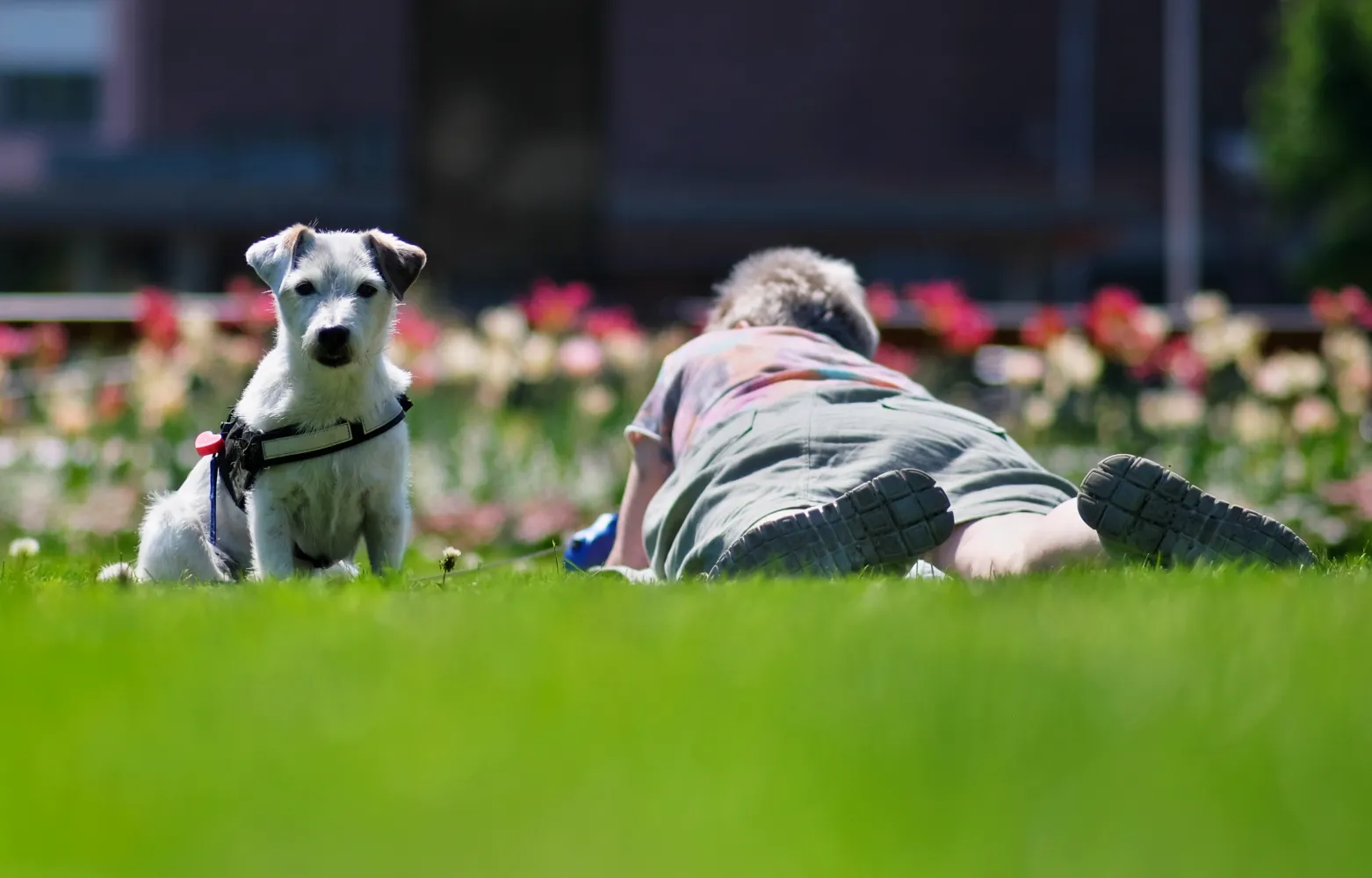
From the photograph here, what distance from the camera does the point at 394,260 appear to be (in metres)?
4.87

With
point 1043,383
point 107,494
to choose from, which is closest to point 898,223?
point 1043,383

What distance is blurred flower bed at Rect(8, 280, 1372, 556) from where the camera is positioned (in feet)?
26.7

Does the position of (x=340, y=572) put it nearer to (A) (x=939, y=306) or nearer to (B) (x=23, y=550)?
(B) (x=23, y=550)

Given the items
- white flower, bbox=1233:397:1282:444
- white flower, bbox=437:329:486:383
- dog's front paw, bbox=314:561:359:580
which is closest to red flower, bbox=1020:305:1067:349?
white flower, bbox=1233:397:1282:444

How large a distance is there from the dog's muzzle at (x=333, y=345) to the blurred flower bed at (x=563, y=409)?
10.2ft

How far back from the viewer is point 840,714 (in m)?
2.70

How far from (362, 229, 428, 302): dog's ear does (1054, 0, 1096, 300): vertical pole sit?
41978 mm

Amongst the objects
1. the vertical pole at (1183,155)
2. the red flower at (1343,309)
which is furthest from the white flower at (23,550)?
the vertical pole at (1183,155)

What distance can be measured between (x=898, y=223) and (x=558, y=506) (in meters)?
30.1

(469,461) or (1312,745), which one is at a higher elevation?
(1312,745)

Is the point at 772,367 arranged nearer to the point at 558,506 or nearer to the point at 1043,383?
the point at 558,506

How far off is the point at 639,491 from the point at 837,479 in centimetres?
96

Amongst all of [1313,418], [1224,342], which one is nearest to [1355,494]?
[1313,418]

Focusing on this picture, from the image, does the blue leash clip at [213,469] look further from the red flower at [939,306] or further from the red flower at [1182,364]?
the red flower at [1182,364]
